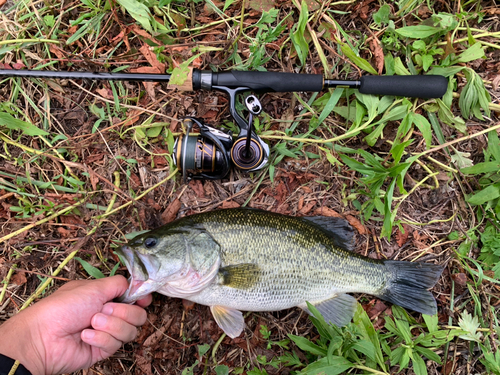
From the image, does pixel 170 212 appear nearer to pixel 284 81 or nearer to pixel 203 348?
pixel 203 348

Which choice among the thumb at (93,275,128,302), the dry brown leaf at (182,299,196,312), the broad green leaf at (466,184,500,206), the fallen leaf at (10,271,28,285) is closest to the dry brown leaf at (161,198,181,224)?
the thumb at (93,275,128,302)

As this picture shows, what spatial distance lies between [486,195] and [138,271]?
323 cm

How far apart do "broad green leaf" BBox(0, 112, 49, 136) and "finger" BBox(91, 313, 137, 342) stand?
1904 mm

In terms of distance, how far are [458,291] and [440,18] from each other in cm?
269

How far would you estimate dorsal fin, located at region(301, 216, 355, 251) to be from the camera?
3.04 meters

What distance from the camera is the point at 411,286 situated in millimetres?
2994

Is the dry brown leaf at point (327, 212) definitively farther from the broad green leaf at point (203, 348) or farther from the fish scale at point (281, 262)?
the broad green leaf at point (203, 348)

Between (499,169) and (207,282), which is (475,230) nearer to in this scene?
(499,169)

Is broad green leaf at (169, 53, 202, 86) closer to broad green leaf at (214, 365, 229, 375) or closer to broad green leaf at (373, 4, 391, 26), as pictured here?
broad green leaf at (373, 4, 391, 26)

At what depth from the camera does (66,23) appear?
10.8 ft

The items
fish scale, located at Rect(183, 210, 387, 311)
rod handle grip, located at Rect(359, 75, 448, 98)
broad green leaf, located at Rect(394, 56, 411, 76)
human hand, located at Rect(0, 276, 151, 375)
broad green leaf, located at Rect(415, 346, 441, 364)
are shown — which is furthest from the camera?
broad green leaf, located at Rect(394, 56, 411, 76)

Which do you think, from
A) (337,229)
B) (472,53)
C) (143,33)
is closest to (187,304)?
(337,229)

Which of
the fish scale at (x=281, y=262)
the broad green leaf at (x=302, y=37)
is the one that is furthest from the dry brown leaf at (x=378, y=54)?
the fish scale at (x=281, y=262)

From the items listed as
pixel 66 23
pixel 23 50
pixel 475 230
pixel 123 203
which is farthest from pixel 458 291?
pixel 23 50
